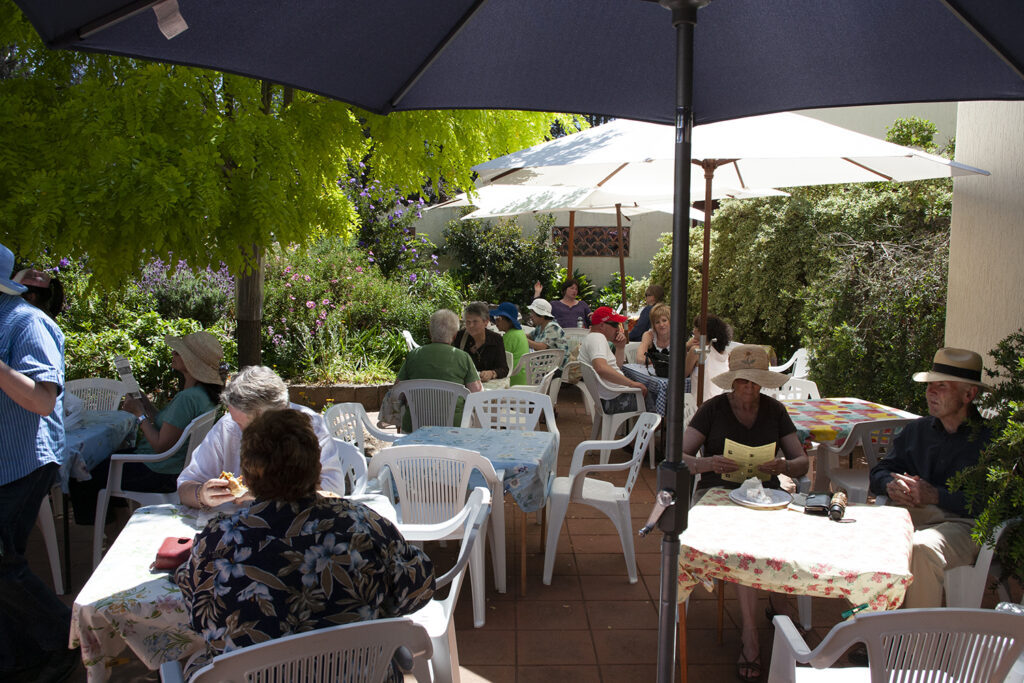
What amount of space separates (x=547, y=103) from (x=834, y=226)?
8207 mm

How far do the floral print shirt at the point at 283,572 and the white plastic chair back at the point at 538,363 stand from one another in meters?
5.19

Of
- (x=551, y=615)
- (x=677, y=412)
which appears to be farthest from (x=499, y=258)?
(x=677, y=412)

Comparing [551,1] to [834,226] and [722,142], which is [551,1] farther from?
[834,226]

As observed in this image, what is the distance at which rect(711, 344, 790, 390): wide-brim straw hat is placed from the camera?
3994 mm

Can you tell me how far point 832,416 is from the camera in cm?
506

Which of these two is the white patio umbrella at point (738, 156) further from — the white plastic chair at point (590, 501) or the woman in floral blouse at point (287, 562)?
the woman in floral blouse at point (287, 562)

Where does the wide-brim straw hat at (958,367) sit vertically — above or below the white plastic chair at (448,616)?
above

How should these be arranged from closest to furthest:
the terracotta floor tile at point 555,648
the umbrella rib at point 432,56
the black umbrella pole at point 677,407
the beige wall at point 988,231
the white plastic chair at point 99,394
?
the black umbrella pole at point 677,407 → the umbrella rib at point 432,56 → the terracotta floor tile at point 555,648 → the beige wall at point 988,231 → the white plastic chair at point 99,394

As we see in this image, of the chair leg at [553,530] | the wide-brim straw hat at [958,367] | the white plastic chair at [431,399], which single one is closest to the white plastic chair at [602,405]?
the white plastic chair at [431,399]

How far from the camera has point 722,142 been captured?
14.0ft

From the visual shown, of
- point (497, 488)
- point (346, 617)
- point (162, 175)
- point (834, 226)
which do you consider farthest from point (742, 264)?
point (346, 617)

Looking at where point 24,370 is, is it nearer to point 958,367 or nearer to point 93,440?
point 93,440

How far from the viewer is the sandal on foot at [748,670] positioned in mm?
3338

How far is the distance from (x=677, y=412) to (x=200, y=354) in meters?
3.23
